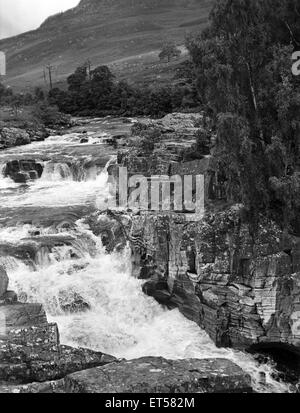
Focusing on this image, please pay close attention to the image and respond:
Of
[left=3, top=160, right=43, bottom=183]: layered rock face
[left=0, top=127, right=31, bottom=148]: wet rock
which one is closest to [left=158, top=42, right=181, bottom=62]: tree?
[left=0, top=127, right=31, bottom=148]: wet rock

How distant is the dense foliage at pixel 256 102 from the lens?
69.2 feet

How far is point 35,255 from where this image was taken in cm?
2788

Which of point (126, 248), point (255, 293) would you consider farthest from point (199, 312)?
point (126, 248)

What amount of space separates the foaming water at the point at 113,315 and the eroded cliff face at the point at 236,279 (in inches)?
37.0

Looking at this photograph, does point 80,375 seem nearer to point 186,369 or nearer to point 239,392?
point 186,369

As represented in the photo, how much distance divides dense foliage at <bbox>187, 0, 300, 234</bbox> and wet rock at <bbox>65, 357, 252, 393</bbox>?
7.17m

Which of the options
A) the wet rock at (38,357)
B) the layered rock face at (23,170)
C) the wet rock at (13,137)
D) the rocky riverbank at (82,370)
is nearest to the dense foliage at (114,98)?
the wet rock at (13,137)

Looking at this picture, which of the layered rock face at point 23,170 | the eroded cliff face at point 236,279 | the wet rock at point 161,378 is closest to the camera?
the wet rock at point 161,378

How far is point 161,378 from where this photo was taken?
→ 16219 mm

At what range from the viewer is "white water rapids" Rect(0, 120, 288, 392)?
2208 centimetres

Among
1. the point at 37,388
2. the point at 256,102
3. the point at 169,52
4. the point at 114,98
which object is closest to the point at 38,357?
the point at 37,388

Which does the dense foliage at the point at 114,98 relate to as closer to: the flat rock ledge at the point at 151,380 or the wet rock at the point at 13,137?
the wet rock at the point at 13,137

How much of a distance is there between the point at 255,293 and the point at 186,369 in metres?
5.52

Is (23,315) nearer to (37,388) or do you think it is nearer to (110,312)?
(110,312)
